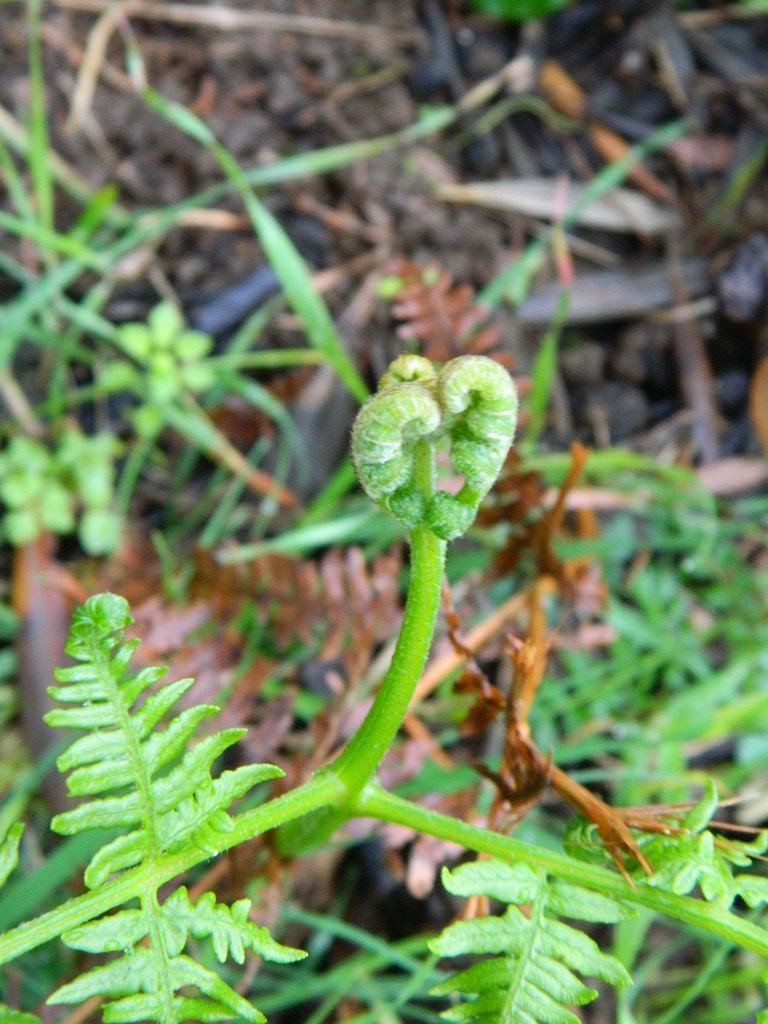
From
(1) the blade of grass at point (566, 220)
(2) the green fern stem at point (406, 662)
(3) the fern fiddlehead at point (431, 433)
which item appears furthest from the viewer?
(1) the blade of grass at point (566, 220)

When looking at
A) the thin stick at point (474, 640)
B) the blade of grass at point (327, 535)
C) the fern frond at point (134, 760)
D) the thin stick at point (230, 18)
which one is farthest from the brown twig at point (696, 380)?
the fern frond at point (134, 760)

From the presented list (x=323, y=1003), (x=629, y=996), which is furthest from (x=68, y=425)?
(x=629, y=996)

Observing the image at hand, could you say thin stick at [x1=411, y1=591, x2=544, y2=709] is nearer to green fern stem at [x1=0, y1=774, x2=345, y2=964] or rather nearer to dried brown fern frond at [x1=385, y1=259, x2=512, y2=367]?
dried brown fern frond at [x1=385, y1=259, x2=512, y2=367]

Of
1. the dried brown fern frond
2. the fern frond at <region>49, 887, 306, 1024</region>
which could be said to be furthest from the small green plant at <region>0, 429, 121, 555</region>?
the fern frond at <region>49, 887, 306, 1024</region>

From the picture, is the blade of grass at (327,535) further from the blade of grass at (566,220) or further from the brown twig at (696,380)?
the brown twig at (696,380)

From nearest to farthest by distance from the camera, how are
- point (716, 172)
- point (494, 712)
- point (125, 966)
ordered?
point (125, 966) → point (494, 712) → point (716, 172)

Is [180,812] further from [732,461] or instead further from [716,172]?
[716,172]
